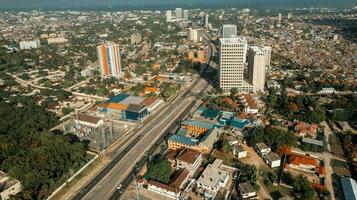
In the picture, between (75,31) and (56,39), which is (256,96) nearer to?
(56,39)

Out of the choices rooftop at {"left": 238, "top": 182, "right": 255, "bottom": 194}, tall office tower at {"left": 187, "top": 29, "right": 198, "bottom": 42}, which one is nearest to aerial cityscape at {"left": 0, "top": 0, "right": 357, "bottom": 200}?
rooftop at {"left": 238, "top": 182, "right": 255, "bottom": 194}

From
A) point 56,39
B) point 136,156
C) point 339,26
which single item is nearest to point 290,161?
point 136,156

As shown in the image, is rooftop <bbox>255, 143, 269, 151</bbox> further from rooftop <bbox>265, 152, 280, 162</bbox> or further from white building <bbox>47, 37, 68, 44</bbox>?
white building <bbox>47, 37, 68, 44</bbox>

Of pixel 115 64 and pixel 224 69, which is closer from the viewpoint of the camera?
pixel 224 69

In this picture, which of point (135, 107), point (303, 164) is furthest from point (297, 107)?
point (135, 107)

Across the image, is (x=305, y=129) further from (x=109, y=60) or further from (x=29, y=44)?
(x=29, y=44)

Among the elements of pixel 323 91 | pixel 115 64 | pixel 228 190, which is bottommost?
pixel 228 190

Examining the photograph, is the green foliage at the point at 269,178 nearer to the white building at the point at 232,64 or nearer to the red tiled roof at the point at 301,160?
the red tiled roof at the point at 301,160
